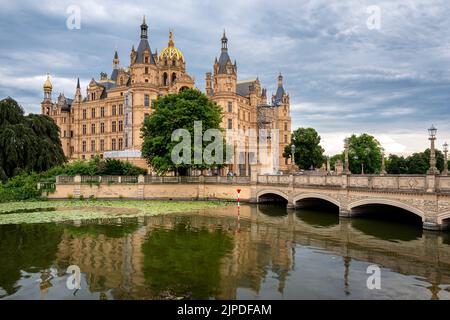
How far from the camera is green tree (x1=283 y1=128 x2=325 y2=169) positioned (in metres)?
69.9

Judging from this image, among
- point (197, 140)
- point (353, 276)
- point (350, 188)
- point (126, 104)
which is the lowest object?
point (353, 276)

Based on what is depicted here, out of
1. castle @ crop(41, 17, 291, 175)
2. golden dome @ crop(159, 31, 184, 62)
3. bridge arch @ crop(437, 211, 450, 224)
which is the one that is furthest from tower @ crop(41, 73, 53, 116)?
bridge arch @ crop(437, 211, 450, 224)

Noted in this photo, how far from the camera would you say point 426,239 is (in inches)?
766

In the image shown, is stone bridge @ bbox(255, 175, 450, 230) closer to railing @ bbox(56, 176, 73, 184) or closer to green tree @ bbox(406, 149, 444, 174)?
railing @ bbox(56, 176, 73, 184)

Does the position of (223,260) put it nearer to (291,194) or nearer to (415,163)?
(291,194)

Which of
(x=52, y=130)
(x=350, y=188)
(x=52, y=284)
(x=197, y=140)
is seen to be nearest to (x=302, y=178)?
(x=350, y=188)

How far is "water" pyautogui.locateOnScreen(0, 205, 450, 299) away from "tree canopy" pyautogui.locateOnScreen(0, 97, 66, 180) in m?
20.9

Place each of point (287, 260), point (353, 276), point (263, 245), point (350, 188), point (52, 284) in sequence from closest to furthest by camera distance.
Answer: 1. point (52, 284)
2. point (353, 276)
3. point (287, 260)
4. point (263, 245)
5. point (350, 188)

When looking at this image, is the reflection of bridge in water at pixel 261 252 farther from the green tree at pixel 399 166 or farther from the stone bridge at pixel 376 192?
the green tree at pixel 399 166

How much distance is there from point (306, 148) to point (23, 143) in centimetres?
4990

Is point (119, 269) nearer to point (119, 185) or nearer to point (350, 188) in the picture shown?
point (350, 188)

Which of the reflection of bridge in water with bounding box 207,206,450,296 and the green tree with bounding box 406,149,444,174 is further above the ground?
the green tree with bounding box 406,149,444,174

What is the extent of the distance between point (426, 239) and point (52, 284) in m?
18.8

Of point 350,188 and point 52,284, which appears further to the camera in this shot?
point 350,188
